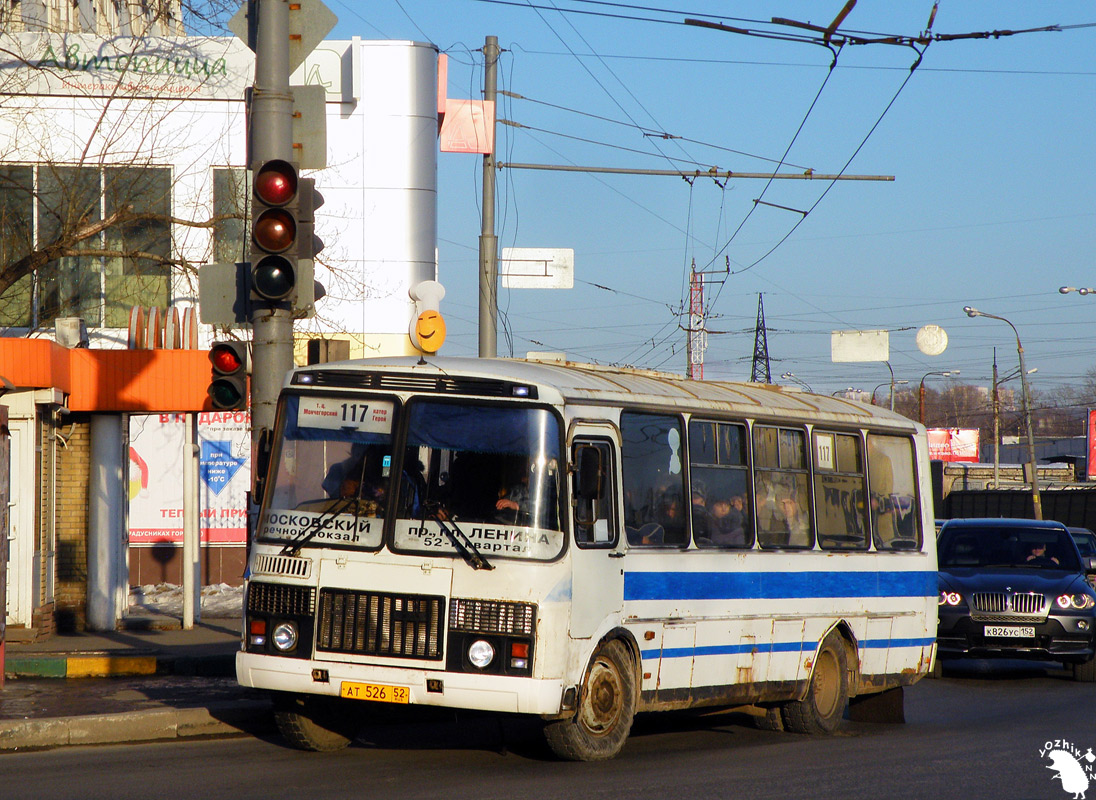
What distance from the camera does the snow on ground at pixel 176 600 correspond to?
2128 centimetres

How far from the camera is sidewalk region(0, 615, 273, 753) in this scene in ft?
31.6

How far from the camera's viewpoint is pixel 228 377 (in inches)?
424

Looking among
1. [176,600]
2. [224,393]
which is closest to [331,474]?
[224,393]

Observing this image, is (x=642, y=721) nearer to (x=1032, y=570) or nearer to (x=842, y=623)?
(x=842, y=623)

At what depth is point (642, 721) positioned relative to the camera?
474 inches

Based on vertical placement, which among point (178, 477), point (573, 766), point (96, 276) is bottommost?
point (573, 766)

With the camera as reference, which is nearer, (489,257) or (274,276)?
(274,276)

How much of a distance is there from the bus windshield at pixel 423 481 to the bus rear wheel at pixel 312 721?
3.55 feet

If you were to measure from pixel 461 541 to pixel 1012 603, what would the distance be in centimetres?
910

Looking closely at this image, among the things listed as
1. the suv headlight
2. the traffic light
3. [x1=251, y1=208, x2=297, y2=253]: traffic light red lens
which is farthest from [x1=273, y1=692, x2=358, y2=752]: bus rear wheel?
the suv headlight

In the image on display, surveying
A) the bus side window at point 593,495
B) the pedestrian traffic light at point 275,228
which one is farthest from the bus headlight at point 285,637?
the pedestrian traffic light at point 275,228

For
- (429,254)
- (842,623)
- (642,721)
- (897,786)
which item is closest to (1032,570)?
(842,623)

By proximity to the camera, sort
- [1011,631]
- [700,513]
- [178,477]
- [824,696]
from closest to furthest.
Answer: [700,513] < [824,696] < [1011,631] < [178,477]

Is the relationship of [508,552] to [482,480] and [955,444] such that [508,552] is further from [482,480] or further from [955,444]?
[955,444]
